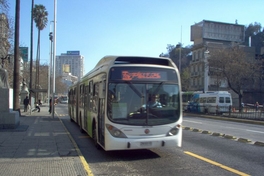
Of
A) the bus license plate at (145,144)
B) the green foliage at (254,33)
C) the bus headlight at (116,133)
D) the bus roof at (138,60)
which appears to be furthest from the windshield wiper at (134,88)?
the green foliage at (254,33)

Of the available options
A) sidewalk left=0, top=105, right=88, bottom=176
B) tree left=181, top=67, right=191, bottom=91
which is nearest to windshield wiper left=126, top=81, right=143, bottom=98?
sidewalk left=0, top=105, right=88, bottom=176

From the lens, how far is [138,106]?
873 centimetres

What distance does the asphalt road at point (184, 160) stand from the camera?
24.4 ft

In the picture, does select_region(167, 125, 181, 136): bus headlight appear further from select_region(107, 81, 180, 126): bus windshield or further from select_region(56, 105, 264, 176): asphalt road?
select_region(56, 105, 264, 176): asphalt road

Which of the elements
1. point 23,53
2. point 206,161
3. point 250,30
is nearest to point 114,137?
point 206,161

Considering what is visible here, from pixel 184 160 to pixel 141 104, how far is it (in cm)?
209

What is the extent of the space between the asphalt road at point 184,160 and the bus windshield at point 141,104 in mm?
1188

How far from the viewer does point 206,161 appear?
853cm

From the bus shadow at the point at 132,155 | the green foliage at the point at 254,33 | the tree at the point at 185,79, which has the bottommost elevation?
the bus shadow at the point at 132,155

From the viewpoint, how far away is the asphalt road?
7.45 metres

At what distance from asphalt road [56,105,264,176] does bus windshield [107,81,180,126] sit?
1.19 m

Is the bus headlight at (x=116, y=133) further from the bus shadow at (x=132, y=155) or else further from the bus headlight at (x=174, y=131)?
the bus headlight at (x=174, y=131)

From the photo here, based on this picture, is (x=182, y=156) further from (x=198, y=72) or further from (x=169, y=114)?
(x=198, y=72)

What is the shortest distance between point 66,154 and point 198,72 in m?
66.0
